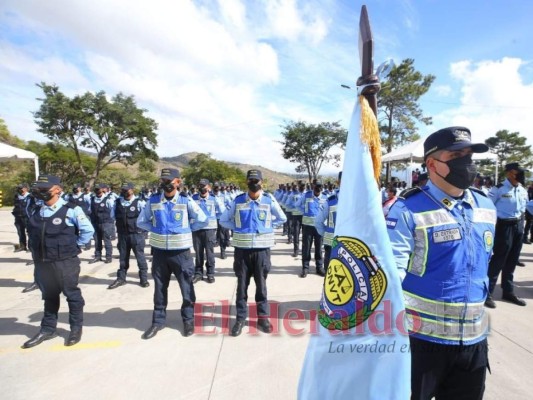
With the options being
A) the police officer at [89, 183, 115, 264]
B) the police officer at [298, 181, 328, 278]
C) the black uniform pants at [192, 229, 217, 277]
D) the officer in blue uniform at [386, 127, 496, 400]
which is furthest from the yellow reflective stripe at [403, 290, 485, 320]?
the police officer at [89, 183, 115, 264]

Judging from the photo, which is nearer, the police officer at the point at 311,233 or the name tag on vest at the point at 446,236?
the name tag on vest at the point at 446,236

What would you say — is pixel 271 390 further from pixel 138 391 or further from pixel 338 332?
pixel 338 332

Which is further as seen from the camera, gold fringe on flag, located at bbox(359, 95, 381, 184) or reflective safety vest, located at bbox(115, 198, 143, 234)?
reflective safety vest, located at bbox(115, 198, 143, 234)

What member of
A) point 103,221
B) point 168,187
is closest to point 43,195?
point 168,187

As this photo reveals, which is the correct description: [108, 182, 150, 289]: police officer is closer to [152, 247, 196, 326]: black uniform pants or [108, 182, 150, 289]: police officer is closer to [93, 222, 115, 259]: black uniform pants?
[93, 222, 115, 259]: black uniform pants

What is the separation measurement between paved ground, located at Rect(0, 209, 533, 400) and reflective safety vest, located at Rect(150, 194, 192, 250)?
1186 mm

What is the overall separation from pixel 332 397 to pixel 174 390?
2.22 m

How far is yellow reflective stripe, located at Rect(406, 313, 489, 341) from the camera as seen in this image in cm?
175

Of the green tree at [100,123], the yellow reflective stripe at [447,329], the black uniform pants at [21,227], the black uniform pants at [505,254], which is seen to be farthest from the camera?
the green tree at [100,123]

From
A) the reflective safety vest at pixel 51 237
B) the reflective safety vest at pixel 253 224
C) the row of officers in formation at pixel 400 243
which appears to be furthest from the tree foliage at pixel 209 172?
the reflective safety vest at pixel 51 237

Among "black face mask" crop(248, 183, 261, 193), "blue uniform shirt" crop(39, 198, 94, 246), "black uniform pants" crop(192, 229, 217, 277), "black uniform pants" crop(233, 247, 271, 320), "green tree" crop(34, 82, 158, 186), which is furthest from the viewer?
"green tree" crop(34, 82, 158, 186)

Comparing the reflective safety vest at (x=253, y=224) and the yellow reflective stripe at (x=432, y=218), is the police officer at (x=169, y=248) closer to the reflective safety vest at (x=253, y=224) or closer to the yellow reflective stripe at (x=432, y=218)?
the reflective safety vest at (x=253, y=224)

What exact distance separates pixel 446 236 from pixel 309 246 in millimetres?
5577

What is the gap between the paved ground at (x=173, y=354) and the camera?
10.0 ft
